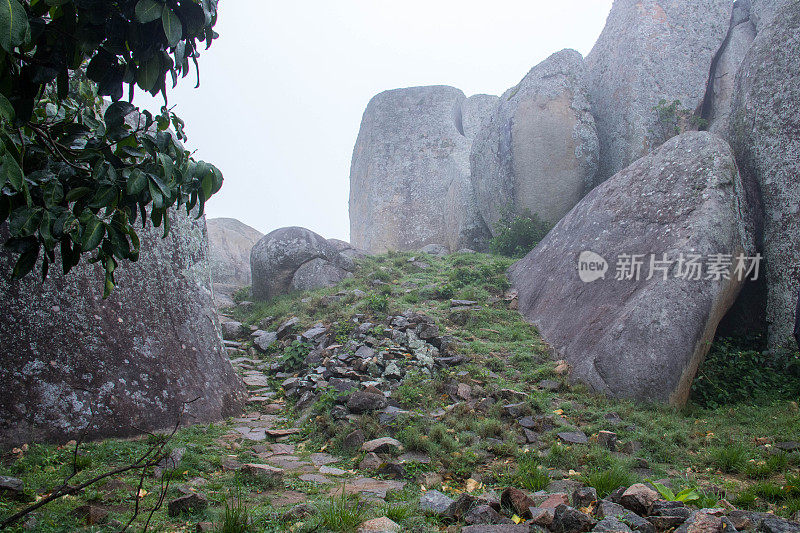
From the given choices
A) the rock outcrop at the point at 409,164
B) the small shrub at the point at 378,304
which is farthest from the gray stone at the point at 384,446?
the rock outcrop at the point at 409,164

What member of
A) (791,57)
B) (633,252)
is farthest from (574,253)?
(791,57)

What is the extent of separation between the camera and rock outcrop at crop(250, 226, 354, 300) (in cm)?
1201

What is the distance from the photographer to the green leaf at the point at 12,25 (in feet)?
5.24

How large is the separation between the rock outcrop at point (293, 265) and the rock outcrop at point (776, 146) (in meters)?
7.86

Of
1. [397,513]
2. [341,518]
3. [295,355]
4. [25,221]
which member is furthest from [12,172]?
[295,355]

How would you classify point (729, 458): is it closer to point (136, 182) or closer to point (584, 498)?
point (584, 498)

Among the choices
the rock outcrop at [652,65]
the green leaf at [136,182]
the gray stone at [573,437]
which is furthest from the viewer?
the rock outcrop at [652,65]

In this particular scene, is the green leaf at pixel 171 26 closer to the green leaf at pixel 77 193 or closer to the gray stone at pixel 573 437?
the green leaf at pixel 77 193

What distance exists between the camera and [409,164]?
2042cm

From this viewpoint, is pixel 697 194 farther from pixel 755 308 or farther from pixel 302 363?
pixel 302 363

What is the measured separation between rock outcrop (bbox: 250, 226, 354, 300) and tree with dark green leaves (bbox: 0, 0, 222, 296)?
9.38 m

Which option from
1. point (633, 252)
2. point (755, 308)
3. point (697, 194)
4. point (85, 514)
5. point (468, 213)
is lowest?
point (85, 514)

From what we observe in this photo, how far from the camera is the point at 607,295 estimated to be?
7219mm

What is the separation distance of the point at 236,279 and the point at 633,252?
13585 mm
